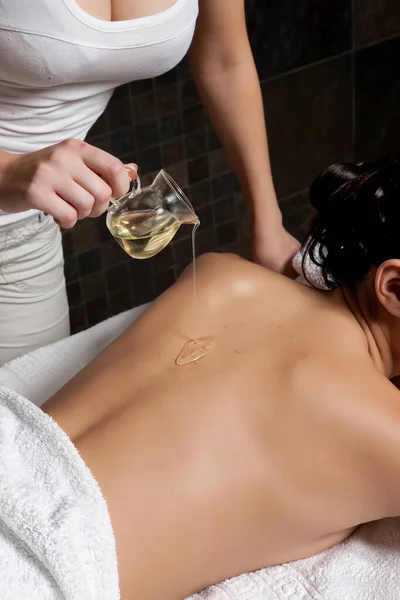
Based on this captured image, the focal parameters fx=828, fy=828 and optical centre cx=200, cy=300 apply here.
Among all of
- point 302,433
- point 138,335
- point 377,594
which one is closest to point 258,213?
point 138,335

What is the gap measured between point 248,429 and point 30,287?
430 millimetres

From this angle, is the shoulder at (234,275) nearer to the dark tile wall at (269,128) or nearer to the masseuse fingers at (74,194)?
the masseuse fingers at (74,194)

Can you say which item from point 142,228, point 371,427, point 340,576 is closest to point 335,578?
point 340,576

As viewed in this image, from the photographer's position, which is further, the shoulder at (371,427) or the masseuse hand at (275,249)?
the masseuse hand at (275,249)

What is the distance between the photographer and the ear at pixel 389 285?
3.31 ft

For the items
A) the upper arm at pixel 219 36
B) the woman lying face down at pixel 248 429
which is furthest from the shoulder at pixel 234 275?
the upper arm at pixel 219 36

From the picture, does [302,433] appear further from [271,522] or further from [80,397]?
[80,397]

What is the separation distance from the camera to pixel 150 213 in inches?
36.8

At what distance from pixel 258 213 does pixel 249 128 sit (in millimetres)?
133

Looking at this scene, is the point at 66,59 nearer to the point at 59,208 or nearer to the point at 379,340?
the point at 59,208

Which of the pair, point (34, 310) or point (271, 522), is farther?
point (34, 310)

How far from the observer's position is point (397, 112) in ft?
8.09

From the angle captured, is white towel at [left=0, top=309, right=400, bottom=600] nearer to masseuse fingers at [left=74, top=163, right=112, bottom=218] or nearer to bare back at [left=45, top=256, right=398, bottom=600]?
bare back at [left=45, top=256, right=398, bottom=600]

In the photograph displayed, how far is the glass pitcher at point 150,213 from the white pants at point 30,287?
27cm
